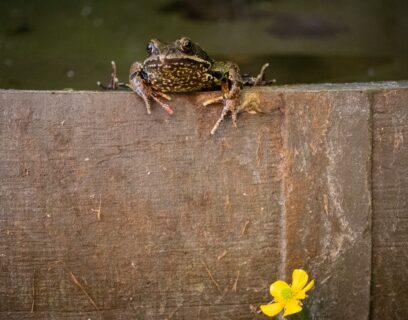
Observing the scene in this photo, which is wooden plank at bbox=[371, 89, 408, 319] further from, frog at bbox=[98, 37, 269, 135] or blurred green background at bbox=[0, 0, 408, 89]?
blurred green background at bbox=[0, 0, 408, 89]

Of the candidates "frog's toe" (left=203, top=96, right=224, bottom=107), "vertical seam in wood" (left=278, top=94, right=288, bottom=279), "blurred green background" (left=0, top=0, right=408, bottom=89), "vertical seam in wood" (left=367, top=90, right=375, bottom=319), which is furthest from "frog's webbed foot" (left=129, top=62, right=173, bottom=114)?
"blurred green background" (left=0, top=0, right=408, bottom=89)

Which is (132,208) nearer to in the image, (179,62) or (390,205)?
(179,62)

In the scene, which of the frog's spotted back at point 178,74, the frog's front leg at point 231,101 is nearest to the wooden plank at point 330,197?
the frog's front leg at point 231,101

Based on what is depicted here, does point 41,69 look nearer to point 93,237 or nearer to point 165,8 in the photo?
point 165,8

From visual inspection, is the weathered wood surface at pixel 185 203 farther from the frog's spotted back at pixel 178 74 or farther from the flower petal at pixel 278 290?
the flower petal at pixel 278 290

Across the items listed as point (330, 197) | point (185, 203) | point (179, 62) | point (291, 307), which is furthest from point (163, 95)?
point (291, 307)

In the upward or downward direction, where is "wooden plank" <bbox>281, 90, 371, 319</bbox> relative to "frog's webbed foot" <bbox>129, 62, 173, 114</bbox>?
downward
